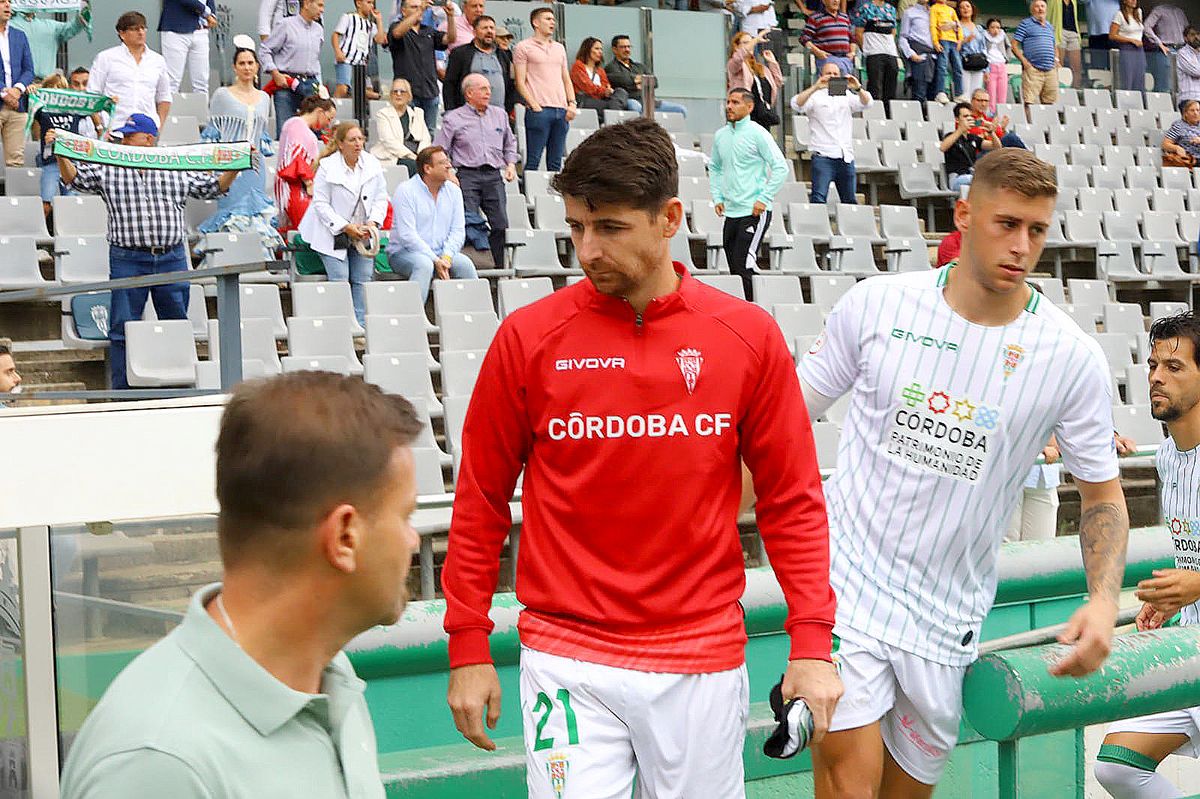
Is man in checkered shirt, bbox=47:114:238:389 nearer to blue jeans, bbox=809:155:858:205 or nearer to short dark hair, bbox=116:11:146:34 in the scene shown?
short dark hair, bbox=116:11:146:34

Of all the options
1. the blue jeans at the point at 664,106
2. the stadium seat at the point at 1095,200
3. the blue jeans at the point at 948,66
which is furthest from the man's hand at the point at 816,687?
the blue jeans at the point at 948,66

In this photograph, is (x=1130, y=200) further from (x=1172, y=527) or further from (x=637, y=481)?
(x=637, y=481)

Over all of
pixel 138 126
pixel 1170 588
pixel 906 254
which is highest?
pixel 138 126

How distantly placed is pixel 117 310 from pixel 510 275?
11.4ft

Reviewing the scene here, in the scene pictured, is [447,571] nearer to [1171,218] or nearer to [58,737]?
[58,737]

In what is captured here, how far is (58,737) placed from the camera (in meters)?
3.64

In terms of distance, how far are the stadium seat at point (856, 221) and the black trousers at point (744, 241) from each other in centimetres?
219

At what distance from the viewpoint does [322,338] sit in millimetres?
9039

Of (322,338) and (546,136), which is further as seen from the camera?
(546,136)

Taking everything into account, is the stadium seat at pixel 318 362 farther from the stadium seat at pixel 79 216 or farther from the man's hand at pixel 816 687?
the man's hand at pixel 816 687

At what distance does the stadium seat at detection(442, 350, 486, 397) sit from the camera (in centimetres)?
868

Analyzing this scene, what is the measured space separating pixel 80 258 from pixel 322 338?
200 centimetres

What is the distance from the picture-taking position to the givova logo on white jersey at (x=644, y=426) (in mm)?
2596

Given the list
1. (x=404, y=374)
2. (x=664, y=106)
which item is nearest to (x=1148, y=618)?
(x=404, y=374)
